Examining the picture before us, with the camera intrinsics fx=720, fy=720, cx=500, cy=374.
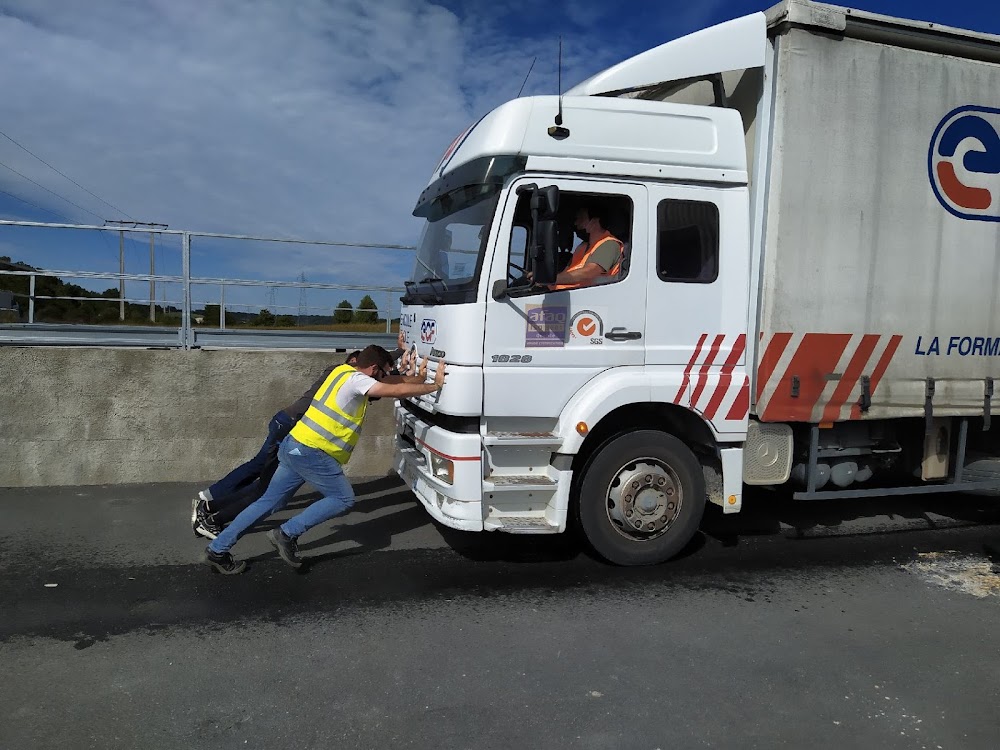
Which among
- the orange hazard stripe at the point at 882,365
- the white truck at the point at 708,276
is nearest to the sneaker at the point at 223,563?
the white truck at the point at 708,276

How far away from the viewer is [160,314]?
7.10 metres

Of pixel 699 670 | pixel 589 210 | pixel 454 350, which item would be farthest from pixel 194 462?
pixel 699 670

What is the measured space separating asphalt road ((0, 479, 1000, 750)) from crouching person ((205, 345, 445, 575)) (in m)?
0.25

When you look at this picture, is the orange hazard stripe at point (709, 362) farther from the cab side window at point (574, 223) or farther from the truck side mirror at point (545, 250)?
the truck side mirror at point (545, 250)

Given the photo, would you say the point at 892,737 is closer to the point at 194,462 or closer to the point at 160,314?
the point at 194,462

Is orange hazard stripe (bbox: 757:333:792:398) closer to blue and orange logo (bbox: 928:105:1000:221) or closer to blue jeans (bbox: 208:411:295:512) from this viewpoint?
blue and orange logo (bbox: 928:105:1000:221)

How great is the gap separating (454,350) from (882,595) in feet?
10.2

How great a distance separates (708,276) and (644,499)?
4.97ft

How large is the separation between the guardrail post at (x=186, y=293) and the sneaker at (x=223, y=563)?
116 inches

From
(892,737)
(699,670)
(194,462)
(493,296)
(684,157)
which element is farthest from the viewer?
(194,462)

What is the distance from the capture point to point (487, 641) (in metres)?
3.80

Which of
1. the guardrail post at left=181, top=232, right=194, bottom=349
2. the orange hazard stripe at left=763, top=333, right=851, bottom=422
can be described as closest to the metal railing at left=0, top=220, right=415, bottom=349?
the guardrail post at left=181, top=232, right=194, bottom=349

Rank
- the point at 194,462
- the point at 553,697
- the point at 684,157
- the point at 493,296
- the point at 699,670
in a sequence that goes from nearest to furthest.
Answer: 1. the point at 553,697
2. the point at 699,670
3. the point at 493,296
4. the point at 684,157
5. the point at 194,462

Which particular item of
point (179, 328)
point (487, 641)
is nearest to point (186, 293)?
point (179, 328)
